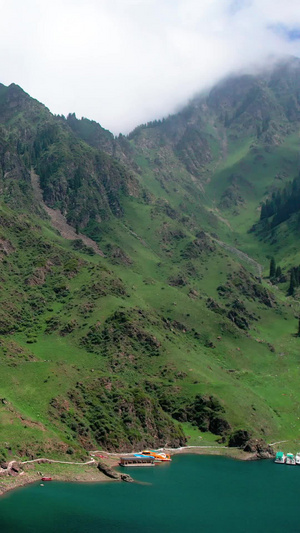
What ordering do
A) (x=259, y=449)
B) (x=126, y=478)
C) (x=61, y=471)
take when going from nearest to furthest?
1. (x=61, y=471)
2. (x=126, y=478)
3. (x=259, y=449)

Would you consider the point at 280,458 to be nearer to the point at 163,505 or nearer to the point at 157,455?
the point at 157,455

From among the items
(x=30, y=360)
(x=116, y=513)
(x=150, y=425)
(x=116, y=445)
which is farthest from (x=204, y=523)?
(x=30, y=360)

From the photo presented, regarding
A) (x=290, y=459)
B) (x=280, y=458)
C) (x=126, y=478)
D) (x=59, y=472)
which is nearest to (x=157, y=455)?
(x=126, y=478)

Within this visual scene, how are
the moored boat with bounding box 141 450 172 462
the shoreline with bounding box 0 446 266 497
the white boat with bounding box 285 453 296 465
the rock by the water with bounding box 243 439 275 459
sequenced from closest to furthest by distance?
the shoreline with bounding box 0 446 266 497
the moored boat with bounding box 141 450 172 462
the white boat with bounding box 285 453 296 465
the rock by the water with bounding box 243 439 275 459

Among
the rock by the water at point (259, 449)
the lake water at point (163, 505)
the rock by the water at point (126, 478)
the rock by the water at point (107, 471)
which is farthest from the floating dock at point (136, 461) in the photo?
the rock by the water at point (259, 449)

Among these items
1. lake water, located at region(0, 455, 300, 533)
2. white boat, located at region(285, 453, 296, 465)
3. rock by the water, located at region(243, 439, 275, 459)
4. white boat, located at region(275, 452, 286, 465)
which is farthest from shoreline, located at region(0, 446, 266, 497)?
white boat, located at region(285, 453, 296, 465)

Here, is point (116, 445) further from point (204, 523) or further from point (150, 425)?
point (204, 523)

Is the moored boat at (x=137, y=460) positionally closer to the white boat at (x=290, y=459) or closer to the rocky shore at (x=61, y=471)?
the rocky shore at (x=61, y=471)

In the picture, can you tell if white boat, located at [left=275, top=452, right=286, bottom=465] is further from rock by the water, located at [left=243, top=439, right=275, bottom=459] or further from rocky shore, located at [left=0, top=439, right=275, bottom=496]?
rocky shore, located at [left=0, top=439, right=275, bottom=496]
